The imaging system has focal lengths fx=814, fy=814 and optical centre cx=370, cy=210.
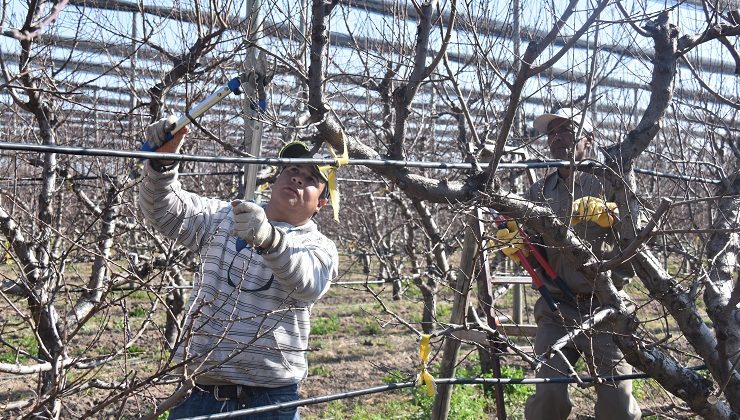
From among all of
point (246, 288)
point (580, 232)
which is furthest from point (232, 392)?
point (580, 232)

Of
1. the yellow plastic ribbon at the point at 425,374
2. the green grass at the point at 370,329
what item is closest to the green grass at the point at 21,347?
the green grass at the point at 370,329

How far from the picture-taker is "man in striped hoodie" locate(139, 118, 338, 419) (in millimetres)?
2539

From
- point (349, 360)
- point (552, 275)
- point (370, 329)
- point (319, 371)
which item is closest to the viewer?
point (552, 275)

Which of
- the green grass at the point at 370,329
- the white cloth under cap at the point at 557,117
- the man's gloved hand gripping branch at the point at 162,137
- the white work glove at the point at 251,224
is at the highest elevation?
the white cloth under cap at the point at 557,117

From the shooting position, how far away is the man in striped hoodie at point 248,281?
2.54 m

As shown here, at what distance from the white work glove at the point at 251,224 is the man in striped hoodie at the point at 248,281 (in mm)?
113

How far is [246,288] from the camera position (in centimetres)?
262

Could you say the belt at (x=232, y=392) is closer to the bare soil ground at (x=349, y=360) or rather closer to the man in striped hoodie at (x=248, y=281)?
the man in striped hoodie at (x=248, y=281)

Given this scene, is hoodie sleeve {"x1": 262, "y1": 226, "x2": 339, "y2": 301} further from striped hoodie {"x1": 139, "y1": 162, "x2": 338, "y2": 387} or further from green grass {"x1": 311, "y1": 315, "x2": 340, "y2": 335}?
green grass {"x1": 311, "y1": 315, "x2": 340, "y2": 335}

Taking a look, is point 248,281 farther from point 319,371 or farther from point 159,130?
point 319,371

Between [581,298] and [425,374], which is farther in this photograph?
[581,298]

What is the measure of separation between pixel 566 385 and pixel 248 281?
197 cm

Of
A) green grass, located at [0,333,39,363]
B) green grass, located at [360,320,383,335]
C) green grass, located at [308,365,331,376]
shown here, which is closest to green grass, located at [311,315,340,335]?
green grass, located at [360,320,383,335]

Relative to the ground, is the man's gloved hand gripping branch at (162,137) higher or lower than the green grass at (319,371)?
higher
